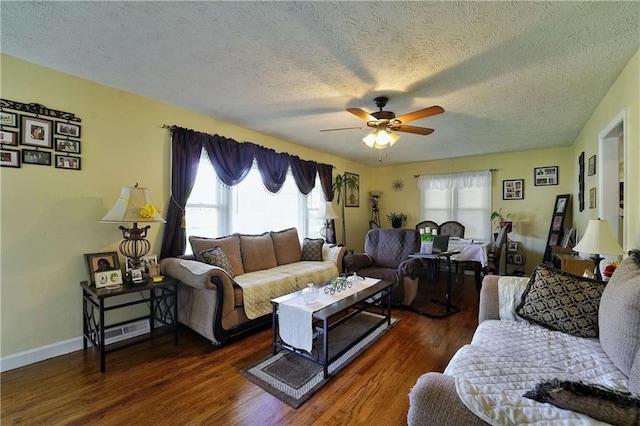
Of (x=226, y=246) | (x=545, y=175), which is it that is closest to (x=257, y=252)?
(x=226, y=246)

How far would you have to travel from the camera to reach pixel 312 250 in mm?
Result: 4305

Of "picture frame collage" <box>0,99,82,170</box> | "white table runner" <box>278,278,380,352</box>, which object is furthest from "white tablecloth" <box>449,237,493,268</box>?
"picture frame collage" <box>0,99,82,170</box>

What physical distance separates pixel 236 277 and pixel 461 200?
4794 millimetres

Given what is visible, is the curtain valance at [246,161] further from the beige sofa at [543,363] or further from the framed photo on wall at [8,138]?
the beige sofa at [543,363]

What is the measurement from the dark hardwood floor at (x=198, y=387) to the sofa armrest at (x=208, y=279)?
1.47 feet

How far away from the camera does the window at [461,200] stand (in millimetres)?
5594

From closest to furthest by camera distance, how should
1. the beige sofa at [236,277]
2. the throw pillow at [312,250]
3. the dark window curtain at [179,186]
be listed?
the beige sofa at [236,277] → the dark window curtain at [179,186] → the throw pillow at [312,250]

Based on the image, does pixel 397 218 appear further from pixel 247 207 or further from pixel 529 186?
pixel 247 207

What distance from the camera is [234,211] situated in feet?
12.8

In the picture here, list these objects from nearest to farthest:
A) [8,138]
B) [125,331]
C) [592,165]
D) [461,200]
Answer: [8,138]
[125,331]
[592,165]
[461,200]

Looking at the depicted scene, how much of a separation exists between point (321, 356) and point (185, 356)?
1187 millimetres

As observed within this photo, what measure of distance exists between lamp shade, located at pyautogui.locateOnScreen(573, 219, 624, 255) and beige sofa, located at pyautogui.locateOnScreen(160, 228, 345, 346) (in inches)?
104

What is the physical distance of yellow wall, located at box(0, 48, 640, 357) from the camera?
2.21 meters

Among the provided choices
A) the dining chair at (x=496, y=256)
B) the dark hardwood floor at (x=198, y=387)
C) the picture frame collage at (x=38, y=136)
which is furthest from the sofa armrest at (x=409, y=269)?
the picture frame collage at (x=38, y=136)
